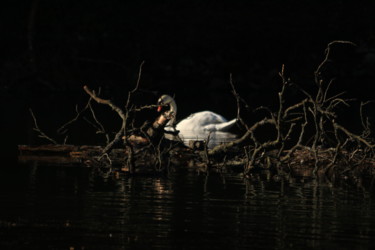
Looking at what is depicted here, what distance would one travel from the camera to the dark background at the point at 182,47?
41469mm

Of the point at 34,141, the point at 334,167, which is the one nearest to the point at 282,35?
the point at 34,141

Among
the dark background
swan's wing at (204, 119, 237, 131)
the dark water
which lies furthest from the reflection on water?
the dark background

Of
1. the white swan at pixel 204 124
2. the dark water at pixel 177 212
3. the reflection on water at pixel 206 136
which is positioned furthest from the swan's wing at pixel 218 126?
the dark water at pixel 177 212

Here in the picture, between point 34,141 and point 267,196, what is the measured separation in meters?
8.21

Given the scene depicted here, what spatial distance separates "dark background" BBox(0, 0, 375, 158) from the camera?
41.5 metres

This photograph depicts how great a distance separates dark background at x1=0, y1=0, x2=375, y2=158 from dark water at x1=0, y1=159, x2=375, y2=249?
2280cm

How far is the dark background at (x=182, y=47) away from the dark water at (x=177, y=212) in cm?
2280

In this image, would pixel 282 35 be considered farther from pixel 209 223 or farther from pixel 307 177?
pixel 209 223

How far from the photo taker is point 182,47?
151 feet

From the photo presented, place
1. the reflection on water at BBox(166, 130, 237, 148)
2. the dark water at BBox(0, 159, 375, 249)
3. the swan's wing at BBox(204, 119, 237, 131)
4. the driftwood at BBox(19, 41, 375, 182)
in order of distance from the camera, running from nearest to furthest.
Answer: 1. the dark water at BBox(0, 159, 375, 249)
2. the driftwood at BBox(19, 41, 375, 182)
3. the reflection on water at BBox(166, 130, 237, 148)
4. the swan's wing at BBox(204, 119, 237, 131)

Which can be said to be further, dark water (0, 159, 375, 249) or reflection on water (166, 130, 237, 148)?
reflection on water (166, 130, 237, 148)

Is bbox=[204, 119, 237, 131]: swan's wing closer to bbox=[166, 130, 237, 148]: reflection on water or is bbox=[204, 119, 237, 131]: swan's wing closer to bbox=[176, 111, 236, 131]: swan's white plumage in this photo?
bbox=[176, 111, 236, 131]: swan's white plumage

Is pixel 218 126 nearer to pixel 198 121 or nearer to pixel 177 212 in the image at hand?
pixel 198 121

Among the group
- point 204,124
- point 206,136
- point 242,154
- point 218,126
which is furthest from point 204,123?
point 242,154
